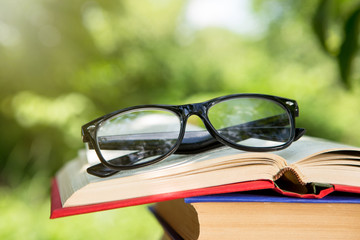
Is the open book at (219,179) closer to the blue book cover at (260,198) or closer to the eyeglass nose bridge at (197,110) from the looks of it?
the blue book cover at (260,198)

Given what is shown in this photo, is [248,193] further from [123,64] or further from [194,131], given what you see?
[123,64]

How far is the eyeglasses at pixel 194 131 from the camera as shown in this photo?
0.63 m

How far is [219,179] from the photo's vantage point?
532 millimetres

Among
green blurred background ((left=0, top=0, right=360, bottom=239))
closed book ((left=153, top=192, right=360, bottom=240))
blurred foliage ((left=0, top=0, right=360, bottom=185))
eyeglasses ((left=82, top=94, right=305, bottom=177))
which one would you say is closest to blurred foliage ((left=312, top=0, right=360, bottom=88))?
eyeglasses ((left=82, top=94, right=305, bottom=177))

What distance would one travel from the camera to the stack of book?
516mm

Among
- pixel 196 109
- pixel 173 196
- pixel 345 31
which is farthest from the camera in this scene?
pixel 345 31

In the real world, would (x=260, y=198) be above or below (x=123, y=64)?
below

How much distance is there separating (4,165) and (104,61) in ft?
5.99

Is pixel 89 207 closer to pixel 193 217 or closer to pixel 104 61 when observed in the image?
pixel 193 217

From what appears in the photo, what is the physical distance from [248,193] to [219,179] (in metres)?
0.08

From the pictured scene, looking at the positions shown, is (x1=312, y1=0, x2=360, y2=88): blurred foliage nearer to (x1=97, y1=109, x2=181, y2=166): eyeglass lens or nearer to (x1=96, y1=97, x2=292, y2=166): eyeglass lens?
(x1=96, y1=97, x2=292, y2=166): eyeglass lens

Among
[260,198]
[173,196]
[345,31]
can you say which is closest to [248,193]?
[260,198]

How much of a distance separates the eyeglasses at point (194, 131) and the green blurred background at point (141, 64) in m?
2.79

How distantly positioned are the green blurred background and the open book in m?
2.94
